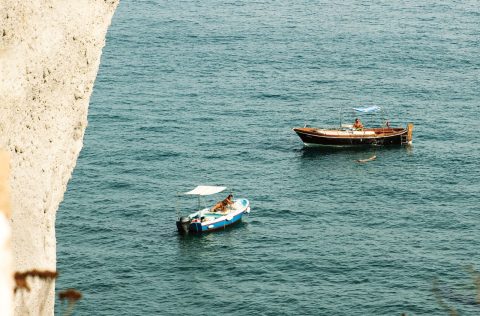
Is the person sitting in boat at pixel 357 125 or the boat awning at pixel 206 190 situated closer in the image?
the boat awning at pixel 206 190

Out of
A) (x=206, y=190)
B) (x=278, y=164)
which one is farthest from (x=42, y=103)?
(x=278, y=164)

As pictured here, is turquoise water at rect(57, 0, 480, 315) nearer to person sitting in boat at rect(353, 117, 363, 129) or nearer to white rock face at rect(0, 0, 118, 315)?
person sitting in boat at rect(353, 117, 363, 129)

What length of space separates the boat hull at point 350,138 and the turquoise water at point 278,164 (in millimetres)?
1300

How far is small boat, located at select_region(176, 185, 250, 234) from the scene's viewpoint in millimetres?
98500

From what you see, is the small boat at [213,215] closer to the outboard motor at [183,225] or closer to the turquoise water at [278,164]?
the outboard motor at [183,225]

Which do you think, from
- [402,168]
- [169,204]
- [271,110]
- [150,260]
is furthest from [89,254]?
[271,110]

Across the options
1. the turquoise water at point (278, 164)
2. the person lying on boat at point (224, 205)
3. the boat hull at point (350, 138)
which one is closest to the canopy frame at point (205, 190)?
the person lying on boat at point (224, 205)

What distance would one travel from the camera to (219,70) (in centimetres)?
15500

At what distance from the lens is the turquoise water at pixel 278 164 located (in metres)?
85.5

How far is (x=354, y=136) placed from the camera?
127m

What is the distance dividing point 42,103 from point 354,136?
11498 cm

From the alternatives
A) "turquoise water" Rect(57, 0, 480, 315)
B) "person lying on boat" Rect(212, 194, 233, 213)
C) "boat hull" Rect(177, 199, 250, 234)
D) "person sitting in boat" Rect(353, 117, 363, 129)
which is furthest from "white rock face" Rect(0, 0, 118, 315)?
"person sitting in boat" Rect(353, 117, 363, 129)

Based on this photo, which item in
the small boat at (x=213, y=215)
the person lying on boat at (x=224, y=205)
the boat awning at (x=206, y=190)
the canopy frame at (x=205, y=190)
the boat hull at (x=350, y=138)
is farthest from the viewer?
the boat hull at (x=350, y=138)

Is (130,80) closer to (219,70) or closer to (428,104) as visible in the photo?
(219,70)
